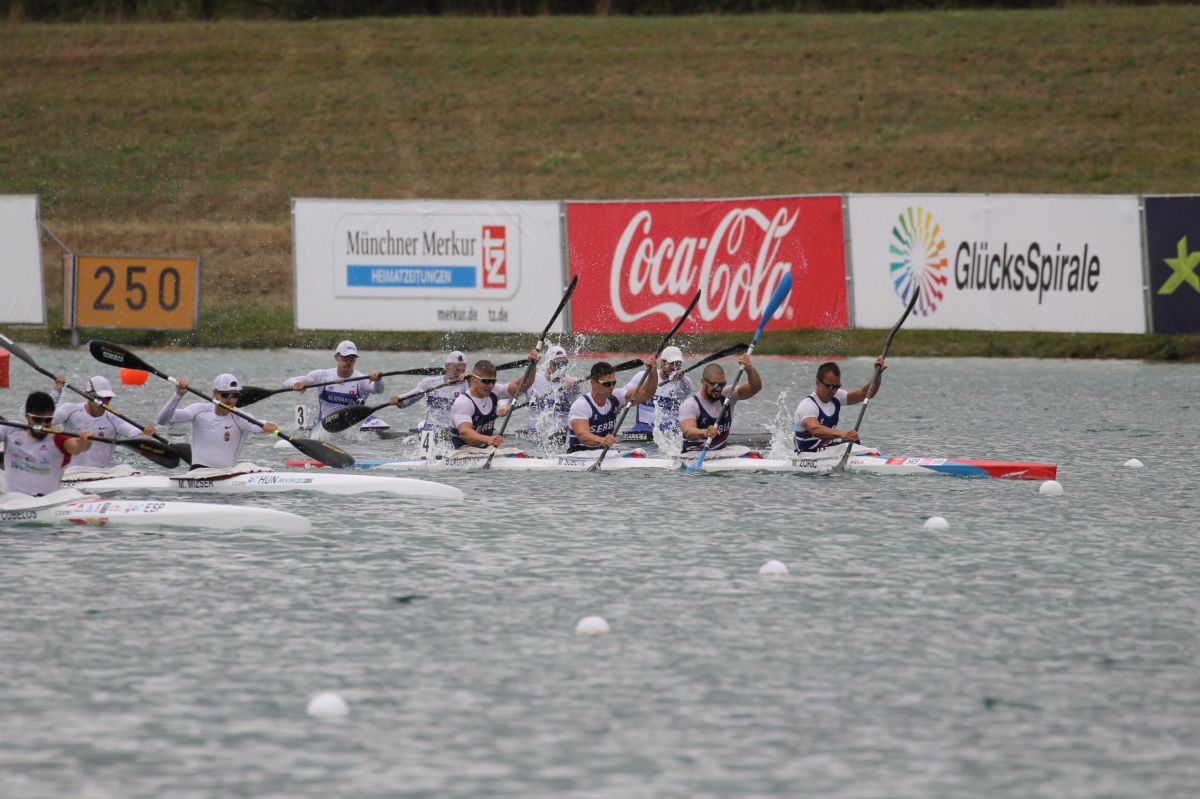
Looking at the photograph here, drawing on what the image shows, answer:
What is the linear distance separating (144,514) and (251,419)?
2.50m

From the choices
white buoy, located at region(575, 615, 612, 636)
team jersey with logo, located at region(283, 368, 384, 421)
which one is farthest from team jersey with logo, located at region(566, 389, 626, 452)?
white buoy, located at region(575, 615, 612, 636)

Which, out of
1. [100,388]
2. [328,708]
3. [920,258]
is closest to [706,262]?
[920,258]

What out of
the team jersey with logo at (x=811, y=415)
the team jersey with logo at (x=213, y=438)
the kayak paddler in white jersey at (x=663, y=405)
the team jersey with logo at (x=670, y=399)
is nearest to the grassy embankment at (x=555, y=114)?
the kayak paddler in white jersey at (x=663, y=405)

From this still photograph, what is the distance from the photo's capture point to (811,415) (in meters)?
18.0

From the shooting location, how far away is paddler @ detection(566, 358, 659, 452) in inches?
734

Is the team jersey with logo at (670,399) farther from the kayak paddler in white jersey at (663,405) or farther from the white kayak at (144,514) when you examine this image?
the white kayak at (144,514)

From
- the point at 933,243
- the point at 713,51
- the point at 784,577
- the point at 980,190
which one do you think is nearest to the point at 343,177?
the point at 713,51

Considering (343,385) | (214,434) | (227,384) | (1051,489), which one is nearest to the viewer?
(1051,489)

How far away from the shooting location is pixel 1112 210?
27609mm

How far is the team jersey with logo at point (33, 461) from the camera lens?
14852 millimetres

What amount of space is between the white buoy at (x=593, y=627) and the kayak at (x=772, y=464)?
23.9 feet

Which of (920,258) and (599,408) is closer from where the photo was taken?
(599,408)

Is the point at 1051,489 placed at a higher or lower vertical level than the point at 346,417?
lower

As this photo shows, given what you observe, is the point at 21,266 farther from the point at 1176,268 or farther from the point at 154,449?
the point at 1176,268
